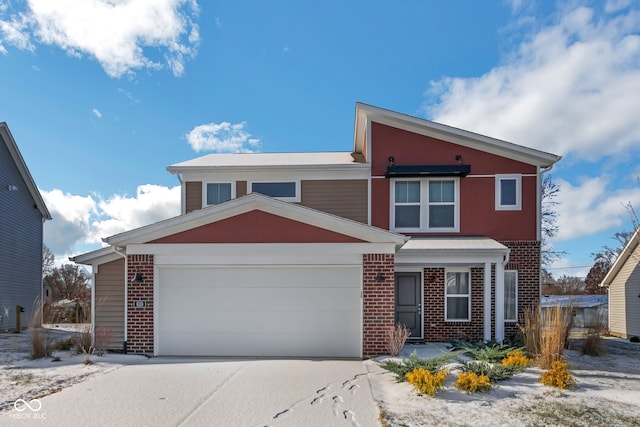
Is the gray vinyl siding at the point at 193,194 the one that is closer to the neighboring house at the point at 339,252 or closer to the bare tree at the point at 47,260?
the neighboring house at the point at 339,252

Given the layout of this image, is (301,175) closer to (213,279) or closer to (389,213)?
(389,213)

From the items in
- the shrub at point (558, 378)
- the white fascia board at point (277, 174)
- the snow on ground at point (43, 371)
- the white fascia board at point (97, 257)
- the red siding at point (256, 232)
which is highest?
the white fascia board at point (277, 174)

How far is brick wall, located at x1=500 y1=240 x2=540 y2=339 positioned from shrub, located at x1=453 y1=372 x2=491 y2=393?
21.2 feet

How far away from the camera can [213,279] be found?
1051cm

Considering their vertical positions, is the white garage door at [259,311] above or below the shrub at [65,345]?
above

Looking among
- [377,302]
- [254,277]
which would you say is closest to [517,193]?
[377,302]

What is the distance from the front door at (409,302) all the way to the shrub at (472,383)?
19.1 ft

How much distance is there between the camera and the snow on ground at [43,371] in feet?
23.7

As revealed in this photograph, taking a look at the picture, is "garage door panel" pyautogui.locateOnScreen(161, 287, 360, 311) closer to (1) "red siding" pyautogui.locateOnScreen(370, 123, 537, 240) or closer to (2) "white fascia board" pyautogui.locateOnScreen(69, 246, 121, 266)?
(2) "white fascia board" pyautogui.locateOnScreen(69, 246, 121, 266)

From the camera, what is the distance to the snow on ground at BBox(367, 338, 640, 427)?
19.5ft

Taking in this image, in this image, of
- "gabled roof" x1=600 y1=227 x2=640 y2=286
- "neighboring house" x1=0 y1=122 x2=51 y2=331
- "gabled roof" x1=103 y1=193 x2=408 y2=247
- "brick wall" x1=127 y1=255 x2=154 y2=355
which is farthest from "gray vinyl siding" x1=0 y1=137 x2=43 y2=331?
"gabled roof" x1=600 y1=227 x2=640 y2=286

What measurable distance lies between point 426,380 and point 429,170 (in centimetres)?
783

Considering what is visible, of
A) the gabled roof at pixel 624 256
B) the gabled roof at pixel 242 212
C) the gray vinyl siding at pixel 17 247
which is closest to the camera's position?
the gabled roof at pixel 242 212

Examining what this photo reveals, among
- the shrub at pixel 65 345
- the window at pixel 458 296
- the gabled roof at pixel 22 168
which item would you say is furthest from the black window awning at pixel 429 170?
the gabled roof at pixel 22 168
